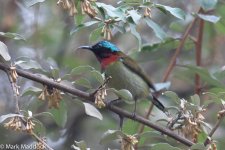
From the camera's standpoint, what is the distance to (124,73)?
3068 mm

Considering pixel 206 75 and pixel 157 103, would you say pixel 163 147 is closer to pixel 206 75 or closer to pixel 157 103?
pixel 157 103

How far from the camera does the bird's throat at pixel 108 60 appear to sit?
10.3 ft

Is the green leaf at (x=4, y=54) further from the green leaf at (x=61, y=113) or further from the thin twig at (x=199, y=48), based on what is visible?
the thin twig at (x=199, y=48)

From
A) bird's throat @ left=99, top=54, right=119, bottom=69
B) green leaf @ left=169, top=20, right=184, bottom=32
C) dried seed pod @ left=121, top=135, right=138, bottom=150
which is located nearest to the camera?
dried seed pod @ left=121, top=135, right=138, bottom=150

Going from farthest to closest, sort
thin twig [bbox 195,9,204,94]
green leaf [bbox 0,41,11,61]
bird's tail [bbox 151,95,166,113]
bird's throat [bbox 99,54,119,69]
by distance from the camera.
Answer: thin twig [bbox 195,9,204,94] < bird's throat [bbox 99,54,119,69] < bird's tail [bbox 151,95,166,113] < green leaf [bbox 0,41,11,61]

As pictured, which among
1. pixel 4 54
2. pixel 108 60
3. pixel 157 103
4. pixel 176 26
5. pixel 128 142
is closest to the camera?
pixel 4 54

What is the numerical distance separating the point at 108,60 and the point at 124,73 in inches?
5.8

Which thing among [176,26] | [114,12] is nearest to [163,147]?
[114,12]

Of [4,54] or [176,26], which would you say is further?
[176,26]

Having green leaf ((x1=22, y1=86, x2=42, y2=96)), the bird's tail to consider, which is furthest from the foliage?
the bird's tail

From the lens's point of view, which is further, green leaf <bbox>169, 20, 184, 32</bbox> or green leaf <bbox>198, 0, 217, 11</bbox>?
green leaf <bbox>169, 20, 184, 32</bbox>

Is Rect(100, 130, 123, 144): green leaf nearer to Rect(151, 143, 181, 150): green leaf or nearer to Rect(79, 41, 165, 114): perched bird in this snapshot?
Rect(151, 143, 181, 150): green leaf

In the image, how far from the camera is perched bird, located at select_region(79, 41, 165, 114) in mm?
3039

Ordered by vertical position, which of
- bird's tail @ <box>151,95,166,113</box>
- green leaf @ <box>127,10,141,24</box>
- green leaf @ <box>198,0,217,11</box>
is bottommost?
bird's tail @ <box>151,95,166,113</box>
